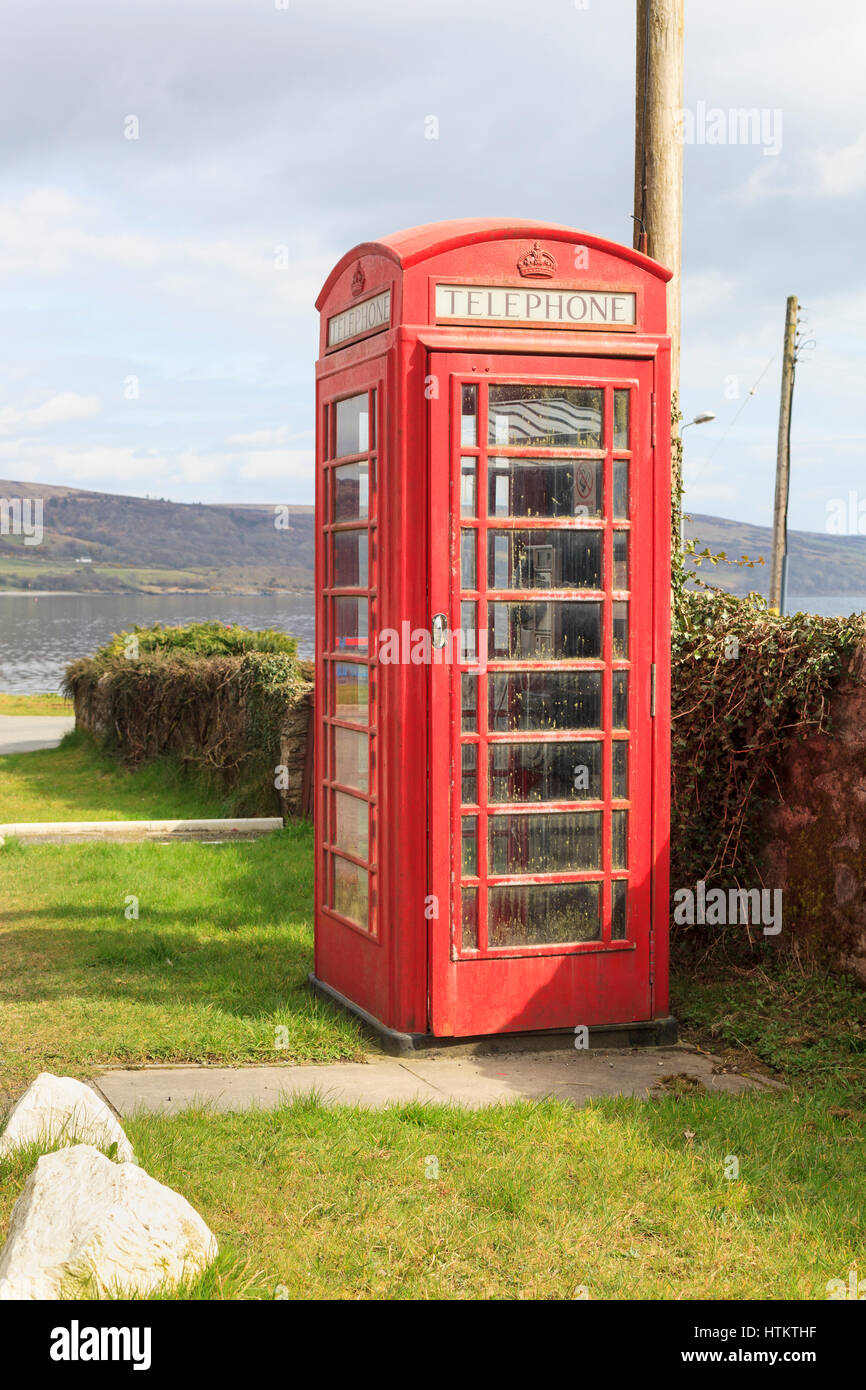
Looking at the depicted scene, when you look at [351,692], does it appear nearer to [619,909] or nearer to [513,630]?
[513,630]

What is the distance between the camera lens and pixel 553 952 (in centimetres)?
623

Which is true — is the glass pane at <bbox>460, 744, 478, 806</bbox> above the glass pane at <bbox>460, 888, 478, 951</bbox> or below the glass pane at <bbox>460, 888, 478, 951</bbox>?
above

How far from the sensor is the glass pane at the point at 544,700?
614 centimetres

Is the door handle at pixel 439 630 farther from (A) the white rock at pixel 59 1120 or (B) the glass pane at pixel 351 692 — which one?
(A) the white rock at pixel 59 1120

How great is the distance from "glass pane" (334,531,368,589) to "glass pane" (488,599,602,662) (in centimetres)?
72

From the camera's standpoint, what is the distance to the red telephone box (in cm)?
598

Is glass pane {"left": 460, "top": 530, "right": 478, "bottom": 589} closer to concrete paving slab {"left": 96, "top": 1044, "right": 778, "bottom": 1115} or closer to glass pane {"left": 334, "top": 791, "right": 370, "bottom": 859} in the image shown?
glass pane {"left": 334, "top": 791, "right": 370, "bottom": 859}

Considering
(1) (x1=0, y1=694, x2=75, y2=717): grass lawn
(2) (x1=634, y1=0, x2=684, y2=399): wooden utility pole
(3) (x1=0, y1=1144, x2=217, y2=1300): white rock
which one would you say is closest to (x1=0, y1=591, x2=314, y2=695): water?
(1) (x1=0, y1=694, x2=75, y2=717): grass lawn

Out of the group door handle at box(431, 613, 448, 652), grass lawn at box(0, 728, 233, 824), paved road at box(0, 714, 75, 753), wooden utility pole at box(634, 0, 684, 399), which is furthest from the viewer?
paved road at box(0, 714, 75, 753)

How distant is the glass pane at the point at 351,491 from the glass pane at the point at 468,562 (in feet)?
1.92

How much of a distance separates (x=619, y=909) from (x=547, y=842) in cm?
49

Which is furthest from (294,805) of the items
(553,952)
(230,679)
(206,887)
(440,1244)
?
(440,1244)

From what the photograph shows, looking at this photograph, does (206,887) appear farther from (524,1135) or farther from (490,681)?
(524,1135)

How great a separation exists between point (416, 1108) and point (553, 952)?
4.08 feet
